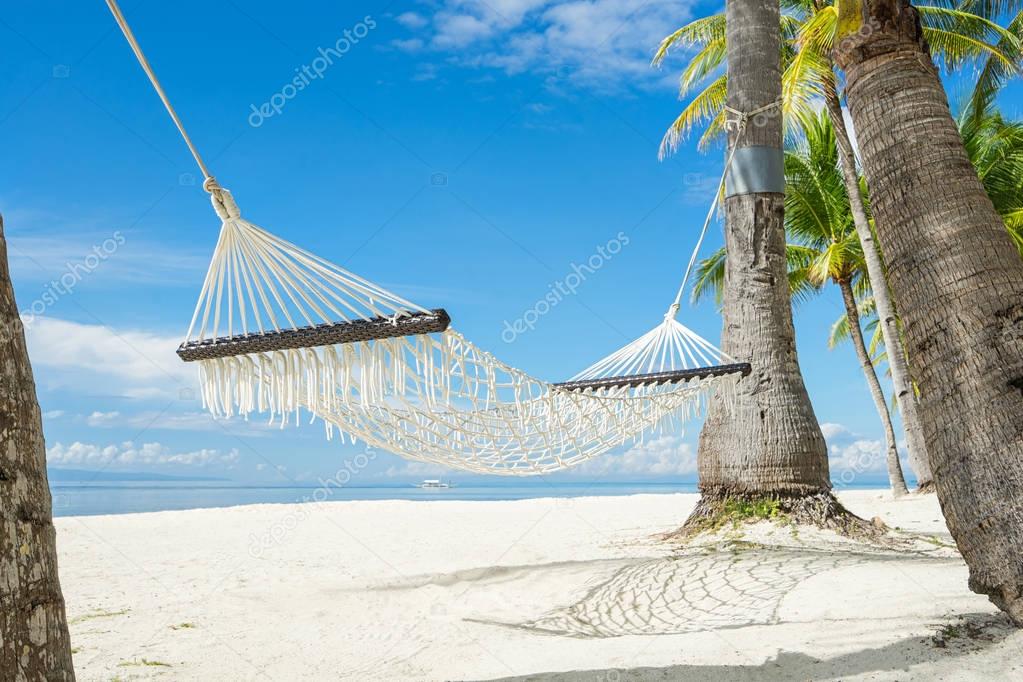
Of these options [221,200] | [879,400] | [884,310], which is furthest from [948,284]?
[879,400]

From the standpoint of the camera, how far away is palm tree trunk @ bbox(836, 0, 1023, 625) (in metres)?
1.89

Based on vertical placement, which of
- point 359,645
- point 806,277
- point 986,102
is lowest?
point 359,645

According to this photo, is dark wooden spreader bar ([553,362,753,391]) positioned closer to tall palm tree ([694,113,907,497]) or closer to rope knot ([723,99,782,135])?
rope knot ([723,99,782,135])

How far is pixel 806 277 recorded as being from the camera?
35.0 ft

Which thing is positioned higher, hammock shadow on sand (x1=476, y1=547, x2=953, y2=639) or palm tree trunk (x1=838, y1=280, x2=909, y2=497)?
palm tree trunk (x1=838, y1=280, x2=909, y2=497)

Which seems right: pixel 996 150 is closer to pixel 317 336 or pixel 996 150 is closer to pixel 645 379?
pixel 645 379

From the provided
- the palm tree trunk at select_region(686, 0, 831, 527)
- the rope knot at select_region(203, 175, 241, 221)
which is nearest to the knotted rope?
the rope knot at select_region(203, 175, 241, 221)

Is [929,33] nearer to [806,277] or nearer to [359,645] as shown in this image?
[806,277]

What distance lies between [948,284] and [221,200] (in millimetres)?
2102

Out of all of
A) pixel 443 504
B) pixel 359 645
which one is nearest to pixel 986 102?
pixel 443 504

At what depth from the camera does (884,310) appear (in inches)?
287

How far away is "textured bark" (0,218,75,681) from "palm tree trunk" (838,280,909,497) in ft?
27.4

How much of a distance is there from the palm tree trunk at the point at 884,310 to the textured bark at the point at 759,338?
3.42 m

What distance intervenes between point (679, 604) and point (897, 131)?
182 cm
